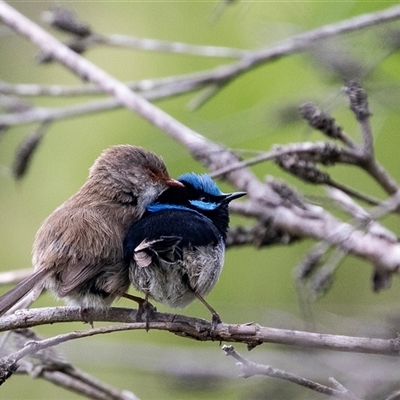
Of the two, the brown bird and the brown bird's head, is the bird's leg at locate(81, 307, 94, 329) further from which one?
the brown bird's head

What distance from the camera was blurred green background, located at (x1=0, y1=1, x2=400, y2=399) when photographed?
181 inches

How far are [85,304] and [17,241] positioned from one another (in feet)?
12.9

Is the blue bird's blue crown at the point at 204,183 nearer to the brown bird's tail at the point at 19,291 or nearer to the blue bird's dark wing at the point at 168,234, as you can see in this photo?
the blue bird's dark wing at the point at 168,234

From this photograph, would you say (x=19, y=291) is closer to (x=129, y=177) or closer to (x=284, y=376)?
(x=129, y=177)

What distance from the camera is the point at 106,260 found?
397cm

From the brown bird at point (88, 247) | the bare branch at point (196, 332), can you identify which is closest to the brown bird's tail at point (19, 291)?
the brown bird at point (88, 247)

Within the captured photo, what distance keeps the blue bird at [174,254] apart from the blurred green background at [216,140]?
0.46m

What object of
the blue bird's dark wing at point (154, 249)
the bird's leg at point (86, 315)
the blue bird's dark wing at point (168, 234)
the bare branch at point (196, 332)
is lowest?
the bare branch at point (196, 332)

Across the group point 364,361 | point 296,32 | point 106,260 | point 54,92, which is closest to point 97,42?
point 54,92

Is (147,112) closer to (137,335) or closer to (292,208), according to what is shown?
(292,208)

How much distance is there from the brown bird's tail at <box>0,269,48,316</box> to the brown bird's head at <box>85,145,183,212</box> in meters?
0.68

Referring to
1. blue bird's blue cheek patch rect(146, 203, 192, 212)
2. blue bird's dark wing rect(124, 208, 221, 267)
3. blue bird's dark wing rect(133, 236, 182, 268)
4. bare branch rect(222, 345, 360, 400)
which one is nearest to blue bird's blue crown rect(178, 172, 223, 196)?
blue bird's blue cheek patch rect(146, 203, 192, 212)

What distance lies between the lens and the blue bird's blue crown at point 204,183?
4480 millimetres

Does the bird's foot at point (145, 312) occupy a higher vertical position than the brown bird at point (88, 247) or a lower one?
lower
